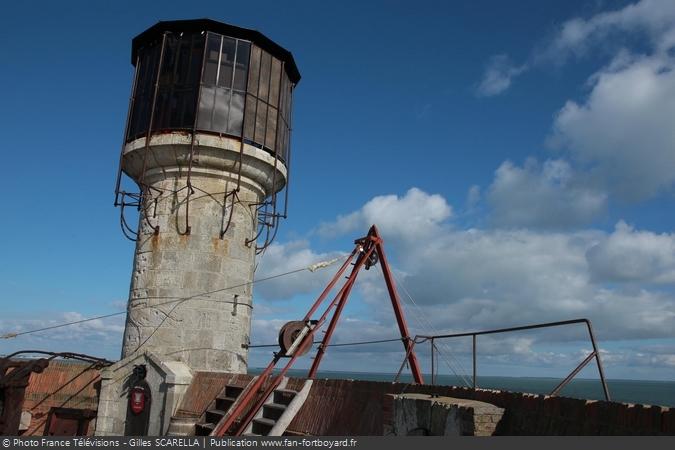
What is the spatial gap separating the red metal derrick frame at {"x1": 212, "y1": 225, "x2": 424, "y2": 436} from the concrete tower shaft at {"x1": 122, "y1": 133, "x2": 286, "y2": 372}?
10.4ft

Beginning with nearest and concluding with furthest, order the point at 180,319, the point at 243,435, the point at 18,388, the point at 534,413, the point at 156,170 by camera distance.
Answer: the point at 534,413
the point at 243,435
the point at 18,388
the point at 180,319
the point at 156,170

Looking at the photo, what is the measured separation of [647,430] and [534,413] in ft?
4.83

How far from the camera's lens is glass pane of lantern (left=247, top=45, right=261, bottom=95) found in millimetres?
16003

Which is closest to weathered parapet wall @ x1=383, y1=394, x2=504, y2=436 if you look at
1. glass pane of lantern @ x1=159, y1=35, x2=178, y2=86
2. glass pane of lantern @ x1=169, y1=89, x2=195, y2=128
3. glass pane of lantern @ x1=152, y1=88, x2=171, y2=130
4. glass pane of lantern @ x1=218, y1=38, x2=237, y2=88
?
glass pane of lantern @ x1=169, y1=89, x2=195, y2=128

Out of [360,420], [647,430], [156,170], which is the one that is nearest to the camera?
[647,430]

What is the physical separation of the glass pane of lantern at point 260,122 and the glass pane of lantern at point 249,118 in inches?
5.6

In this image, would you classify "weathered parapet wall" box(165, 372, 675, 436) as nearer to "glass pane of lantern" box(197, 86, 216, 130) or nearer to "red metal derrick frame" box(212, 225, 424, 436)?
"red metal derrick frame" box(212, 225, 424, 436)

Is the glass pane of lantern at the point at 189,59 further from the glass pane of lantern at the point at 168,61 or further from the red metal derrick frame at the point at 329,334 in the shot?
the red metal derrick frame at the point at 329,334

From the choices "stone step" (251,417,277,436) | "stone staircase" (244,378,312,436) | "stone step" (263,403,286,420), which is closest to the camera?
"stone staircase" (244,378,312,436)

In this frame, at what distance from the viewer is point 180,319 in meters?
14.3

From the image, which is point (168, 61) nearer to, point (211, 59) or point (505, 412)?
point (211, 59)

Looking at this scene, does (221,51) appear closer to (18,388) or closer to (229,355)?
(229,355)

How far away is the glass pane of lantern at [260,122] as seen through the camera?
15.9 m

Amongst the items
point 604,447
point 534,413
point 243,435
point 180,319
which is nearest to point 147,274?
point 180,319
